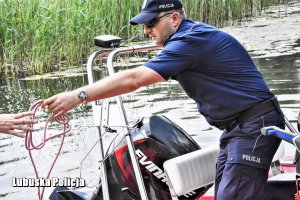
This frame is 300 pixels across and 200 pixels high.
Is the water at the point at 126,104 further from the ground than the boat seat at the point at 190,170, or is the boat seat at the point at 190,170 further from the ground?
the boat seat at the point at 190,170

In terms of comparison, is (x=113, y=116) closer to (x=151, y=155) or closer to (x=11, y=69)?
(x=151, y=155)

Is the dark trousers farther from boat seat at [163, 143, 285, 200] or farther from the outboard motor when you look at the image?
the outboard motor

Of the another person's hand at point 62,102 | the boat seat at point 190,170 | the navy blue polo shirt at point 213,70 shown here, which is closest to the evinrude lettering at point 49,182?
the boat seat at point 190,170

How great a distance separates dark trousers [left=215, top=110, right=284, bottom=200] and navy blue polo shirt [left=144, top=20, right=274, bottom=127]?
10 centimetres

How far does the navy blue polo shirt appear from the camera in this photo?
288 centimetres

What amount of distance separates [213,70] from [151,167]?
82 cm

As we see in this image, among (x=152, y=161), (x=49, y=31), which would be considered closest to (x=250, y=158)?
(x=152, y=161)

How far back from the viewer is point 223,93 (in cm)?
295

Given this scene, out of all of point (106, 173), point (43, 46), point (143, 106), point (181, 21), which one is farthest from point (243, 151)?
point (43, 46)

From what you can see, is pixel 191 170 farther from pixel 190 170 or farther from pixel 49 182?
pixel 49 182

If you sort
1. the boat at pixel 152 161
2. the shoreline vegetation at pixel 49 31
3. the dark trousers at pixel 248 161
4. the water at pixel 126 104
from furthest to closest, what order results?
the shoreline vegetation at pixel 49 31 → the water at pixel 126 104 → the boat at pixel 152 161 → the dark trousers at pixel 248 161

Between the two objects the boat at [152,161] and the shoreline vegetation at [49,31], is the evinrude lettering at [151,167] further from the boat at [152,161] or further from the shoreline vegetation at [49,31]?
the shoreline vegetation at [49,31]

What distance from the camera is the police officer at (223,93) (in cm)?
287

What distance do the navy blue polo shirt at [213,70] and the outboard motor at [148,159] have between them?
60cm
